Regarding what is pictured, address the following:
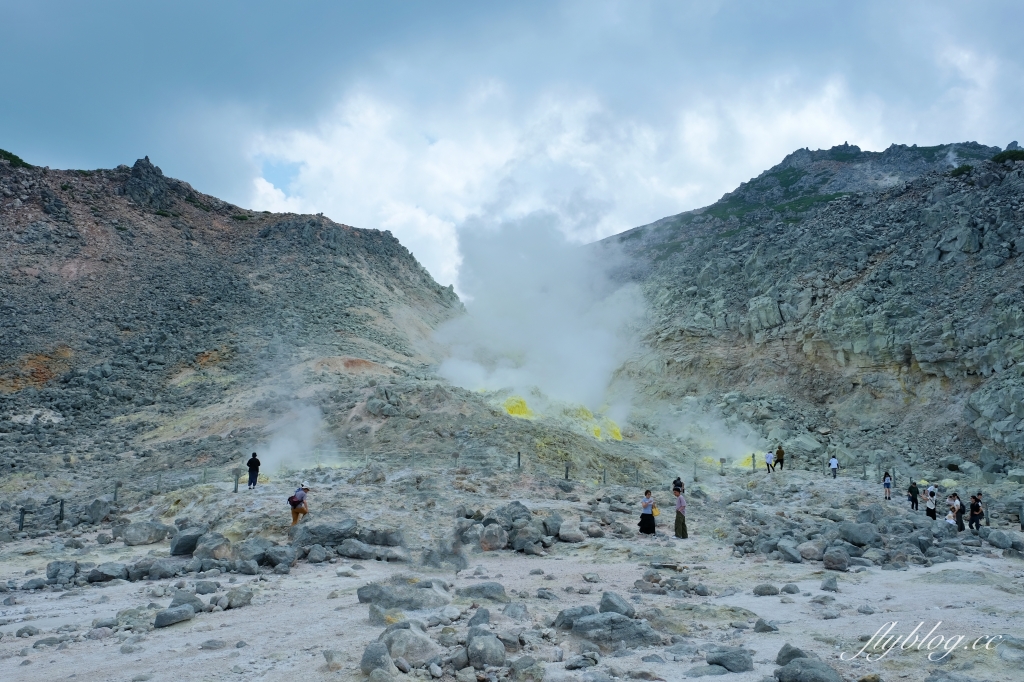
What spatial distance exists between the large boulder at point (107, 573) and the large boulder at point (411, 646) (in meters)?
5.67

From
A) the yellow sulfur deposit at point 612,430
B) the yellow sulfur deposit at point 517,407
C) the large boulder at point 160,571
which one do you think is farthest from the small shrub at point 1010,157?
the large boulder at point 160,571

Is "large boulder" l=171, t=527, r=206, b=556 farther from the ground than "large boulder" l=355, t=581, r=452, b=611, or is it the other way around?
"large boulder" l=171, t=527, r=206, b=556

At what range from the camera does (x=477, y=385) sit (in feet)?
91.0

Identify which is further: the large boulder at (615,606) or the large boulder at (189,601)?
the large boulder at (189,601)

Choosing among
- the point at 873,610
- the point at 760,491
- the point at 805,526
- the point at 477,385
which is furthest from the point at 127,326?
the point at 873,610

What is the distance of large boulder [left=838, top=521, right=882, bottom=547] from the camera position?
37.0 ft

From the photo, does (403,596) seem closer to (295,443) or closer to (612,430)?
(295,443)

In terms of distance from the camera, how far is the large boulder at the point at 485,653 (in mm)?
5691

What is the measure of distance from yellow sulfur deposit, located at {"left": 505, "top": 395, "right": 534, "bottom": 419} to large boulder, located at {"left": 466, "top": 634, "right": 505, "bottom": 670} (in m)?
16.7

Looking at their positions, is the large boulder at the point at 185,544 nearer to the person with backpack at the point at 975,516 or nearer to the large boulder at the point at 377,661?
the large boulder at the point at 377,661

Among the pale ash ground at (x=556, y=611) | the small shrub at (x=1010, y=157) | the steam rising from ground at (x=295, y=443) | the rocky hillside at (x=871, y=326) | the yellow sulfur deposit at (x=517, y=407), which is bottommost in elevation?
the pale ash ground at (x=556, y=611)

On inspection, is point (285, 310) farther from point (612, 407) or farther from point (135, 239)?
point (612, 407)

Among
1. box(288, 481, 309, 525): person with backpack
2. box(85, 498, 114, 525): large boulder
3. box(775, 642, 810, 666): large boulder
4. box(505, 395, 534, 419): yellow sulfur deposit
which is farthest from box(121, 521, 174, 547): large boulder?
box(505, 395, 534, 419): yellow sulfur deposit

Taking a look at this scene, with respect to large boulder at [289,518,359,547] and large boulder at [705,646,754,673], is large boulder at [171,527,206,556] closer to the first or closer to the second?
large boulder at [289,518,359,547]
